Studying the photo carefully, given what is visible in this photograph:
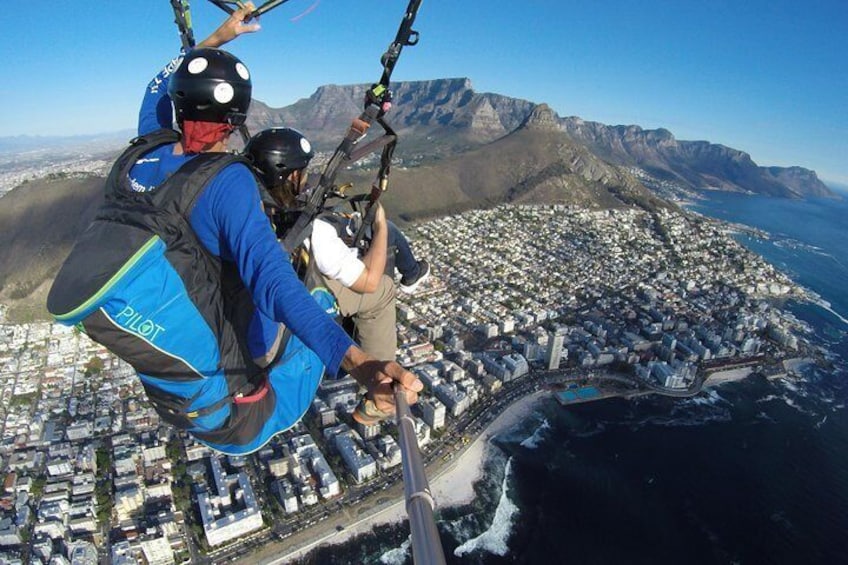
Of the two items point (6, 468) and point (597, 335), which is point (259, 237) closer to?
point (6, 468)

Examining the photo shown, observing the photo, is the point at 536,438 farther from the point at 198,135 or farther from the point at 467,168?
the point at 467,168

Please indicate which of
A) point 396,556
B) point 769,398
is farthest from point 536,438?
point 769,398

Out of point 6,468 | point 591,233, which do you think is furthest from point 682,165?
point 6,468

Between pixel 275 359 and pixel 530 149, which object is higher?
pixel 530 149

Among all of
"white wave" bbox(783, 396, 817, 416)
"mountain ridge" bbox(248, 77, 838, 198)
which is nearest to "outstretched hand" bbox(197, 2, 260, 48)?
"white wave" bbox(783, 396, 817, 416)

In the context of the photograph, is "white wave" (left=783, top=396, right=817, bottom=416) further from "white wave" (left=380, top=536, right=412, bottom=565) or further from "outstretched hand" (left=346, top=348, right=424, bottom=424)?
"outstretched hand" (left=346, top=348, right=424, bottom=424)

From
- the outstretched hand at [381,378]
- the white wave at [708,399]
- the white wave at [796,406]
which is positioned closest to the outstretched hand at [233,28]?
the outstretched hand at [381,378]
